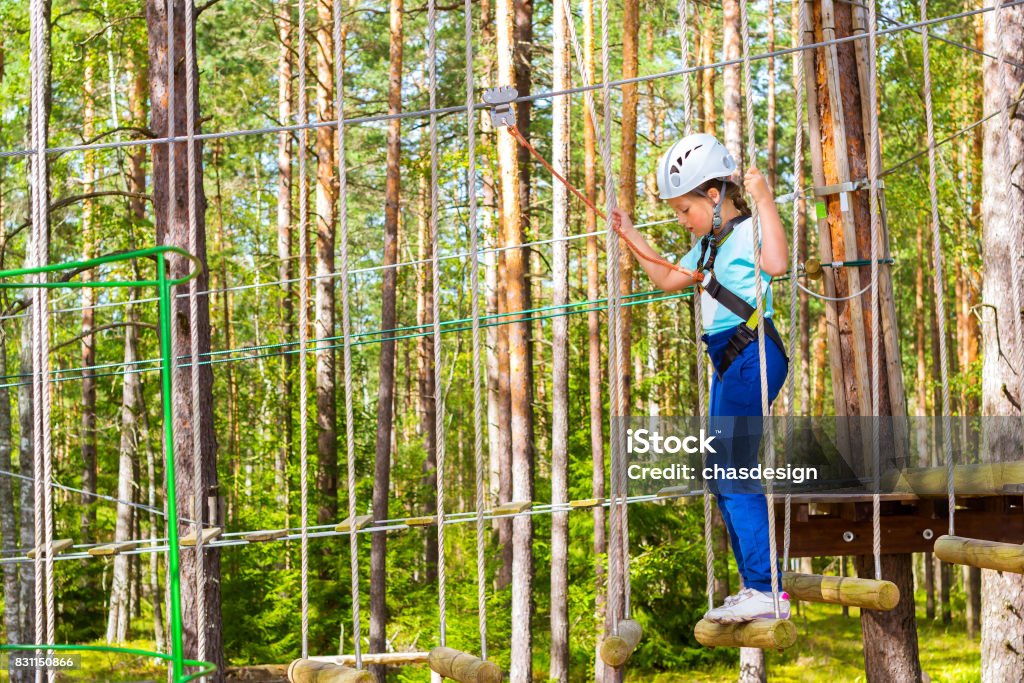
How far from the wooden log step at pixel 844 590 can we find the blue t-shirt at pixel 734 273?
736mm

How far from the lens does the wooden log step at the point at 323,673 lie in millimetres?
2643

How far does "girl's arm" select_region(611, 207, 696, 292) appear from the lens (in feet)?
10.3

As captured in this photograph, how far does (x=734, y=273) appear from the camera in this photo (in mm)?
3150

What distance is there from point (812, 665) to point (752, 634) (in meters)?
12.7

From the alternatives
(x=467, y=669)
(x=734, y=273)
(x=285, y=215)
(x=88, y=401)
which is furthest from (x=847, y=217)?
(x=88, y=401)

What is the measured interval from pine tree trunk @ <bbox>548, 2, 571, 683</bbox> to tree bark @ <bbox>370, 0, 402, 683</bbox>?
200 centimetres

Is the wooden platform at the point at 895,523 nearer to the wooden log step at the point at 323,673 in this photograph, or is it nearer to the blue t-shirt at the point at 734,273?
the blue t-shirt at the point at 734,273

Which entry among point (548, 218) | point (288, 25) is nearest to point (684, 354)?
point (548, 218)

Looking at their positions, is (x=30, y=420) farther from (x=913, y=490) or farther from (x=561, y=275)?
(x=913, y=490)

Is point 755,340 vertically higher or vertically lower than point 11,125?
lower

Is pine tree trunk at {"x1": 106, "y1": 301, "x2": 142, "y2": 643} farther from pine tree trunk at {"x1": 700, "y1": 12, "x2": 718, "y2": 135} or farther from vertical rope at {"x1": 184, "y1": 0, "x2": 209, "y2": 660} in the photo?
vertical rope at {"x1": 184, "y1": 0, "x2": 209, "y2": 660}

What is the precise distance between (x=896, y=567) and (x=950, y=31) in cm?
1410

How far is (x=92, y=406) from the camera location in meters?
15.9

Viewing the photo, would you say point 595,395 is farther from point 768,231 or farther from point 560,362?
point 768,231
